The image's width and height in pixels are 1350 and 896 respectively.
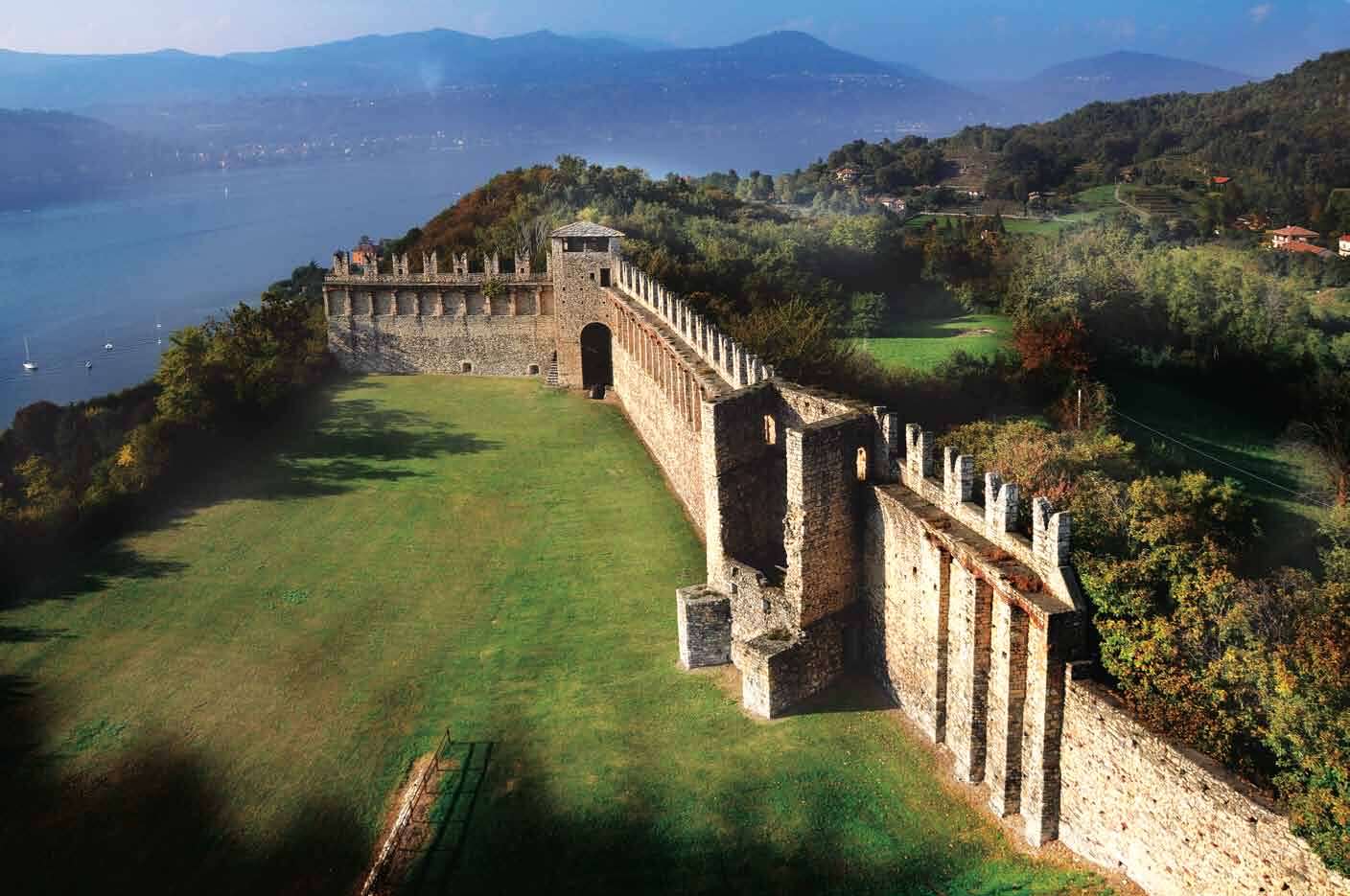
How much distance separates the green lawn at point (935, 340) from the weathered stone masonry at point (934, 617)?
1298 cm

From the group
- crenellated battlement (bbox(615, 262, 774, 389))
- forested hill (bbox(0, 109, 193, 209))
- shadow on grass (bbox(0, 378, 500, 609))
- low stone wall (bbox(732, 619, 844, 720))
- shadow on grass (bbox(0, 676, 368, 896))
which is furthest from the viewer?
forested hill (bbox(0, 109, 193, 209))

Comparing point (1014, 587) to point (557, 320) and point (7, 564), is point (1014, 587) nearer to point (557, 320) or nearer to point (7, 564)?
point (7, 564)

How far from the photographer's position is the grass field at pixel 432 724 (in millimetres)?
16125

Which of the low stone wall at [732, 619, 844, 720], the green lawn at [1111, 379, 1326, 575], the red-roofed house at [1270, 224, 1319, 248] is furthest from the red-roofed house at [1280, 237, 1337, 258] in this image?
the low stone wall at [732, 619, 844, 720]

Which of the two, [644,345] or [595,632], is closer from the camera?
[595,632]

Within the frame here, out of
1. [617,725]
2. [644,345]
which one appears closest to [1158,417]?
[644,345]

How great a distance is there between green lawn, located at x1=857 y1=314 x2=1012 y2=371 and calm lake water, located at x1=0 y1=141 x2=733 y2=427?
40.4m

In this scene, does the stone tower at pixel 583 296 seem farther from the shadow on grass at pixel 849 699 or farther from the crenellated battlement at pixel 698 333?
the shadow on grass at pixel 849 699

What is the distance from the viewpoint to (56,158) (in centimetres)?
13325

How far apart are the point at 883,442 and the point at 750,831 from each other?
6248 millimetres

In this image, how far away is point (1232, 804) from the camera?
12.4 metres

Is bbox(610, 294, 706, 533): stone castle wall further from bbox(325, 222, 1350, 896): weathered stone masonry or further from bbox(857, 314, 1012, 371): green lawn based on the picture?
bbox(857, 314, 1012, 371): green lawn

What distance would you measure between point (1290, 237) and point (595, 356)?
156 feet

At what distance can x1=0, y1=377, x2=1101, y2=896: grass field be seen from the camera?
16125 millimetres
